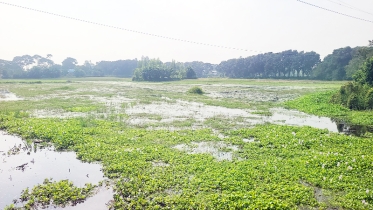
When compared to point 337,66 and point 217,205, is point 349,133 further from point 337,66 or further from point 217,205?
point 337,66

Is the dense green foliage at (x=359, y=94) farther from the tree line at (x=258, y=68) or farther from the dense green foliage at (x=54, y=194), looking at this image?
the tree line at (x=258, y=68)

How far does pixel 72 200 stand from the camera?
734cm

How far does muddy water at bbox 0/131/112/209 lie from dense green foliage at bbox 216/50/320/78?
299 feet

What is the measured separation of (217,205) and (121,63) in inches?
5670

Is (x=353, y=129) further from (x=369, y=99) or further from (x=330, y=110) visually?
(x=369, y=99)

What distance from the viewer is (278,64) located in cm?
9331

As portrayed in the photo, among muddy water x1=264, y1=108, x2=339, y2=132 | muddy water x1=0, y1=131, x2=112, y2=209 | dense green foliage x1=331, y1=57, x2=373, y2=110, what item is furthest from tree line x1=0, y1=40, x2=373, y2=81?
muddy water x1=0, y1=131, x2=112, y2=209

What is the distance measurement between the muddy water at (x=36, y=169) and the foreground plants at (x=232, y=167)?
521mm

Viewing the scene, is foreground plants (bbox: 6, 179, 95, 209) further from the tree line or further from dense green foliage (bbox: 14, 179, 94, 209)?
the tree line

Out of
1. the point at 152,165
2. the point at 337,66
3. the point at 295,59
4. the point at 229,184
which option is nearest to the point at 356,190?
the point at 229,184

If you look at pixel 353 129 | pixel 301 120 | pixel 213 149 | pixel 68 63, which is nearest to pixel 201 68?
pixel 68 63

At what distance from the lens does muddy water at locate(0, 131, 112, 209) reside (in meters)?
8.28

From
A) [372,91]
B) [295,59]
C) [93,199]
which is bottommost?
[93,199]

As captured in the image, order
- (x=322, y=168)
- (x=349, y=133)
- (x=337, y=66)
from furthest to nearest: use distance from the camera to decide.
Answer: (x=337, y=66) → (x=349, y=133) → (x=322, y=168)
